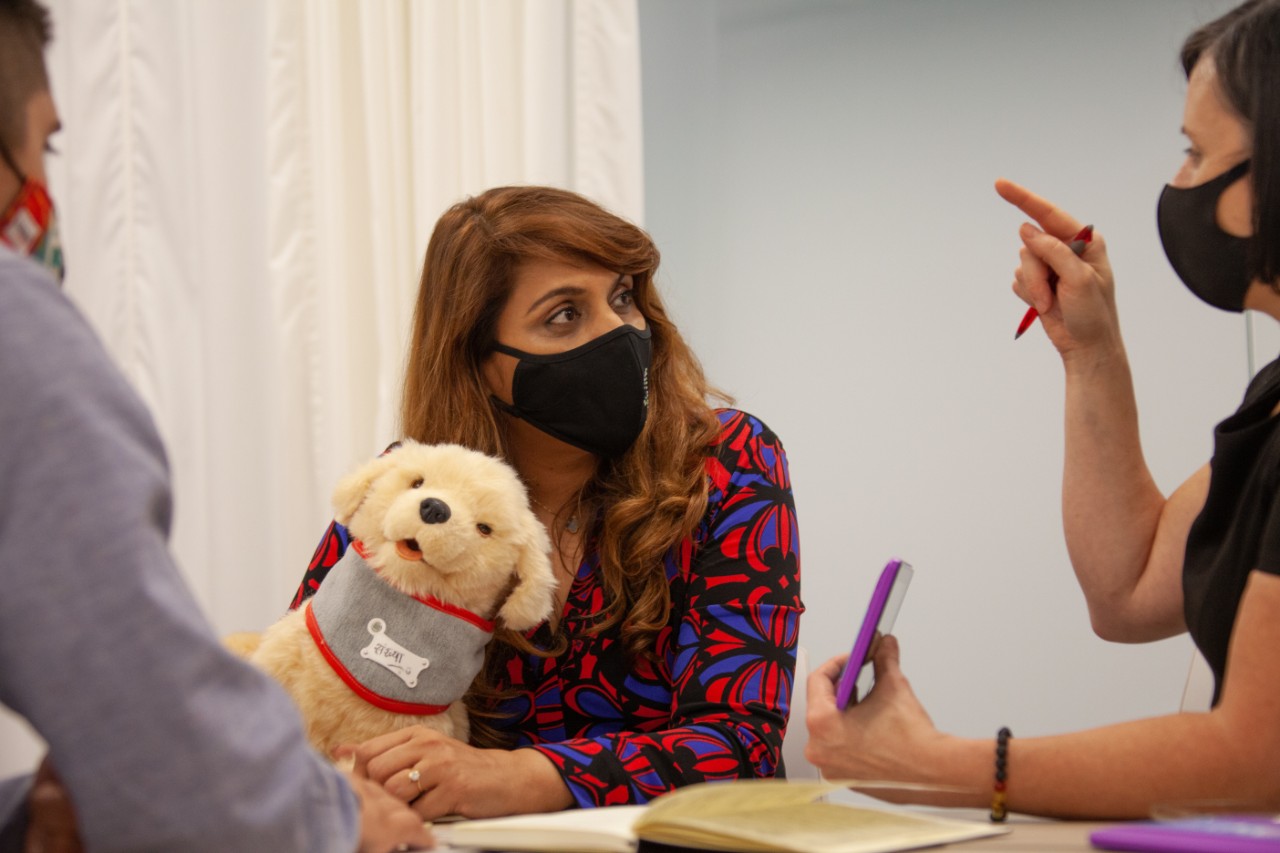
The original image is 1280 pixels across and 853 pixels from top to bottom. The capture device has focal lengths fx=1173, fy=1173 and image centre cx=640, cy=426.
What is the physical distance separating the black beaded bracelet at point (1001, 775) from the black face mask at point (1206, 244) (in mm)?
582

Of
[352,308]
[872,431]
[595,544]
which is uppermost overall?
[352,308]

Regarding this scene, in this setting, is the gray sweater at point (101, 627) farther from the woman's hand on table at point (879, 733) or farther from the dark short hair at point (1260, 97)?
the dark short hair at point (1260, 97)

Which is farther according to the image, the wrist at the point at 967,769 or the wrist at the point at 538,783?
the wrist at the point at 538,783

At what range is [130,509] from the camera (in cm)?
59

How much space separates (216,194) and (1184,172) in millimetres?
1720

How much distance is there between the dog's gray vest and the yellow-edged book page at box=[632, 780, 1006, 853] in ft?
1.31

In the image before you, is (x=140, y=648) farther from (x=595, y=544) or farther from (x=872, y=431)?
(x=872, y=431)

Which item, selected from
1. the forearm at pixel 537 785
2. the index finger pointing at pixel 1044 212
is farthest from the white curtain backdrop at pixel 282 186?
the forearm at pixel 537 785

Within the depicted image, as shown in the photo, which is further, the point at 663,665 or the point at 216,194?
the point at 216,194

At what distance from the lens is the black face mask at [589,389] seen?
1466mm

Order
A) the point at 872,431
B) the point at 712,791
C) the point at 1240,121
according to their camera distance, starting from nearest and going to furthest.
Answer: the point at 712,791 → the point at 1240,121 → the point at 872,431

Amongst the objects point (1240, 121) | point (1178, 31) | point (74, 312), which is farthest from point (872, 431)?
point (74, 312)

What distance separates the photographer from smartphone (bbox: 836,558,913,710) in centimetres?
94

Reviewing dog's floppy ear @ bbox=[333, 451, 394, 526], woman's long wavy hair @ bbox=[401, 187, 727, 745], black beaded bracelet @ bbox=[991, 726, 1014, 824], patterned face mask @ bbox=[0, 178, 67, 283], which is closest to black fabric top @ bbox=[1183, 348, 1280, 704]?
black beaded bracelet @ bbox=[991, 726, 1014, 824]
